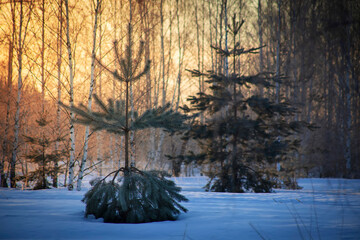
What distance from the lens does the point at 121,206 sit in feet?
12.5

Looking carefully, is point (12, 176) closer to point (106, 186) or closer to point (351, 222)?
point (106, 186)

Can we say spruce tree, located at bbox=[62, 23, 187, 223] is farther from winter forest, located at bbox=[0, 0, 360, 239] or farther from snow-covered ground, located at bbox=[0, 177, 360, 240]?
snow-covered ground, located at bbox=[0, 177, 360, 240]

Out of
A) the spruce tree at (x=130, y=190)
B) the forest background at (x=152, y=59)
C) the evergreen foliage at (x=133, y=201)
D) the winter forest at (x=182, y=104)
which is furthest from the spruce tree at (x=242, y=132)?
the evergreen foliage at (x=133, y=201)

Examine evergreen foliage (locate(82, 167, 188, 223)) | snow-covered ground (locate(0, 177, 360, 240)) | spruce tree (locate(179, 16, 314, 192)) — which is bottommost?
snow-covered ground (locate(0, 177, 360, 240))

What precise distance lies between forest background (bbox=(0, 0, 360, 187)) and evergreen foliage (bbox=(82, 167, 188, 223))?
2.57 meters

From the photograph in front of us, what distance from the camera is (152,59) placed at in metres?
15.0

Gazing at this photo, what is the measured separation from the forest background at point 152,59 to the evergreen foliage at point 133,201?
2570 mm

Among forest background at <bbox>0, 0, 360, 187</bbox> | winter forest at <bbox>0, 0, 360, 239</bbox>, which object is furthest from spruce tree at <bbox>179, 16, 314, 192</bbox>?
forest background at <bbox>0, 0, 360, 187</bbox>

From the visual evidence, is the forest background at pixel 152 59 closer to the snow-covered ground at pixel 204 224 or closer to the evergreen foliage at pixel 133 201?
the snow-covered ground at pixel 204 224

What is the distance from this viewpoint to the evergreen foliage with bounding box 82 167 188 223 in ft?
12.7

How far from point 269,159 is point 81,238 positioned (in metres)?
6.68

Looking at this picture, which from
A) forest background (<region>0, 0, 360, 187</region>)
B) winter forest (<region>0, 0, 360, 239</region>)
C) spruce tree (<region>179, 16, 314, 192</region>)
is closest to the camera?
forest background (<region>0, 0, 360, 187</region>)

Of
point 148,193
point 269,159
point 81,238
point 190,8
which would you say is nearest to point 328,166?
point 269,159

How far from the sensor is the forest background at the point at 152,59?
9.46 ft
